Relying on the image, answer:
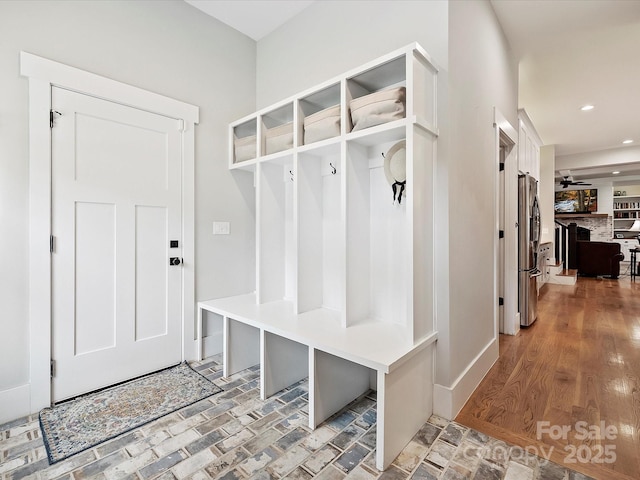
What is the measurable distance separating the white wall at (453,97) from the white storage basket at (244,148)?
50 centimetres

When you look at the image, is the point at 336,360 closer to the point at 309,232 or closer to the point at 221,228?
the point at 309,232

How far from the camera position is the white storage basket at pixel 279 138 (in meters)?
2.32

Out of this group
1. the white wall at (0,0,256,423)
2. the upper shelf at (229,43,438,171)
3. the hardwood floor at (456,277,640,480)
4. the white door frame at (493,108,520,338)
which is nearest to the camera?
the hardwood floor at (456,277,640,480)

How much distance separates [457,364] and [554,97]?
4.15 m

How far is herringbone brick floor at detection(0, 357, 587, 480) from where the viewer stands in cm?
142

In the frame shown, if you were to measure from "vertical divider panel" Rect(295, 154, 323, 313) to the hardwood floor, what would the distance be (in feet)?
3.85

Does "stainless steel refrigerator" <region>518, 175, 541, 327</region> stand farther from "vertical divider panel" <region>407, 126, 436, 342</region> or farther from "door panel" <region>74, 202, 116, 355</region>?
"door panel" <region>74, 202, 116, 355</region>

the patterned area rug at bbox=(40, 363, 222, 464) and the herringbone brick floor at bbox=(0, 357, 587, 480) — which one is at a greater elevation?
the patterned area rug at bbox=(40, 363, 222, 464)

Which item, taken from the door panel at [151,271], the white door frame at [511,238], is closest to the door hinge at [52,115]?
the door panel at [151,271]

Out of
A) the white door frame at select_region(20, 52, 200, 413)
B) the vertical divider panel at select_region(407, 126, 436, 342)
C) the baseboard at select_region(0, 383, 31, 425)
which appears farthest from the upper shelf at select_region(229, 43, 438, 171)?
the baseboard at select_region(0, 383, 31, 425)

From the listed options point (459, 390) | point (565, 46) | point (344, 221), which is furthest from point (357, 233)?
point (565, 46)

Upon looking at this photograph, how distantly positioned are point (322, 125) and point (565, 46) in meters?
2.79

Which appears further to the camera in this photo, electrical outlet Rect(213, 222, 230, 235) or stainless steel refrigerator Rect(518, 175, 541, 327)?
stainless steel refrigerator Rect(518, 175, 541, 327)

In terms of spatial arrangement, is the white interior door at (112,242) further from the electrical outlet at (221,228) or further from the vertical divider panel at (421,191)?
the vertical divider panel at (421,191)
